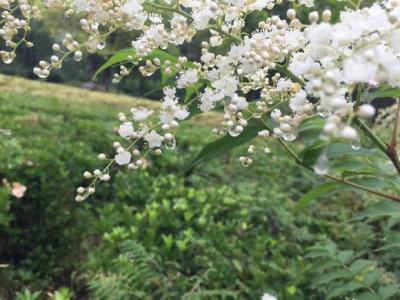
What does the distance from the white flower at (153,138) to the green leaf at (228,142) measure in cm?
10

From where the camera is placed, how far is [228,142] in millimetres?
1269

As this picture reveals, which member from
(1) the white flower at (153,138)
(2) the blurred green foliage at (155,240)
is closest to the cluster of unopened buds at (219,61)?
(1) the white flower at (153,138)

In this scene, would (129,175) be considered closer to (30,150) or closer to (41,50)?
(30,150)

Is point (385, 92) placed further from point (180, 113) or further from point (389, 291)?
point (389, 291)

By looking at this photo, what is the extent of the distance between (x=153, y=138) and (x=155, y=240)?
2984mm

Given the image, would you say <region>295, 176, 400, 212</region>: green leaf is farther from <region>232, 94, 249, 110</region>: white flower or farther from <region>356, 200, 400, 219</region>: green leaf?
<region>232, 94, 249, 110</region>: white flower

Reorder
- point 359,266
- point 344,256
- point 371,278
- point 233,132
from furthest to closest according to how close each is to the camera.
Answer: point 344,256
point 359,266
point 371,278
point 233,132

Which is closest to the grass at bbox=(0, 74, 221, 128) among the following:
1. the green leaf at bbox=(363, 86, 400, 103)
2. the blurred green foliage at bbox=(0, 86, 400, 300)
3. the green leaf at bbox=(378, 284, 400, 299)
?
the blurred green foliage at bbox=(0, 86, 400, 300)

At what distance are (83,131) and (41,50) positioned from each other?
43333mm

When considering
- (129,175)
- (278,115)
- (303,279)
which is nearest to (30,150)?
(129,175)

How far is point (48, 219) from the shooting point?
423cm

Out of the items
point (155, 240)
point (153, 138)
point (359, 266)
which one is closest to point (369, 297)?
point (359, 266)

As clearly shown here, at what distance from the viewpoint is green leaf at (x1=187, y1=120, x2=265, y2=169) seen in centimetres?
125

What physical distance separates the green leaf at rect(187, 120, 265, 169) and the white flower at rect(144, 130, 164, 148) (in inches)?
3.9
